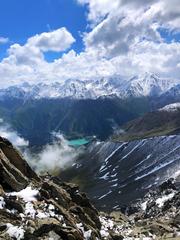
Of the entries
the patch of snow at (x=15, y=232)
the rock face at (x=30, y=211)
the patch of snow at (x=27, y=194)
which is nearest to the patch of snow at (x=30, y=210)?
the rock face at (x=30, y=211)

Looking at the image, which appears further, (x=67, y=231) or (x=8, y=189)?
(x=8, y=189)

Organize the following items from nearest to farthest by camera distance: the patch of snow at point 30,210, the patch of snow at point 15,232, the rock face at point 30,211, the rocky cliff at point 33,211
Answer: the patch of snow at point 15,232
the rock face at point 30,211
the rocky cliff at point 33,211
the patch of snow at point 30,210

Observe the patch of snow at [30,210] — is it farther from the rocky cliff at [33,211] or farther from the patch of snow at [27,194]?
the patch of snow at [27,194]

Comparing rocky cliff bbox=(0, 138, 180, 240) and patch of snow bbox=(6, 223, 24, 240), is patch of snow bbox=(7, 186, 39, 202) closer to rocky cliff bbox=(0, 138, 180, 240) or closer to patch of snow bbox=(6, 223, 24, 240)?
rocky cliff bbox=(0, 138, 180, 240)

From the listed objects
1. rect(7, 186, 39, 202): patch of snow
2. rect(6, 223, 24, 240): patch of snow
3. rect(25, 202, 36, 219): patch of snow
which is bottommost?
rect(6, 223, 24, 240): patch of snow

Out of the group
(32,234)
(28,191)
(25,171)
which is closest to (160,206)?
(25,171)

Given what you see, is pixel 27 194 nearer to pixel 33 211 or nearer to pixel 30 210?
pixel 30 210

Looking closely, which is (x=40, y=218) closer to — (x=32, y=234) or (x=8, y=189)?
(x=32, y=234)

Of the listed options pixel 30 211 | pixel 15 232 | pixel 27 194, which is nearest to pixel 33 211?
pixel 30 211

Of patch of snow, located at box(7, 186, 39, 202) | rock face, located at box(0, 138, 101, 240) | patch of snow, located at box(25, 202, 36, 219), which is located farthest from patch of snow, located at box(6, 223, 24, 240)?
patch of snow, located at box(7, 186, 39, 202)
